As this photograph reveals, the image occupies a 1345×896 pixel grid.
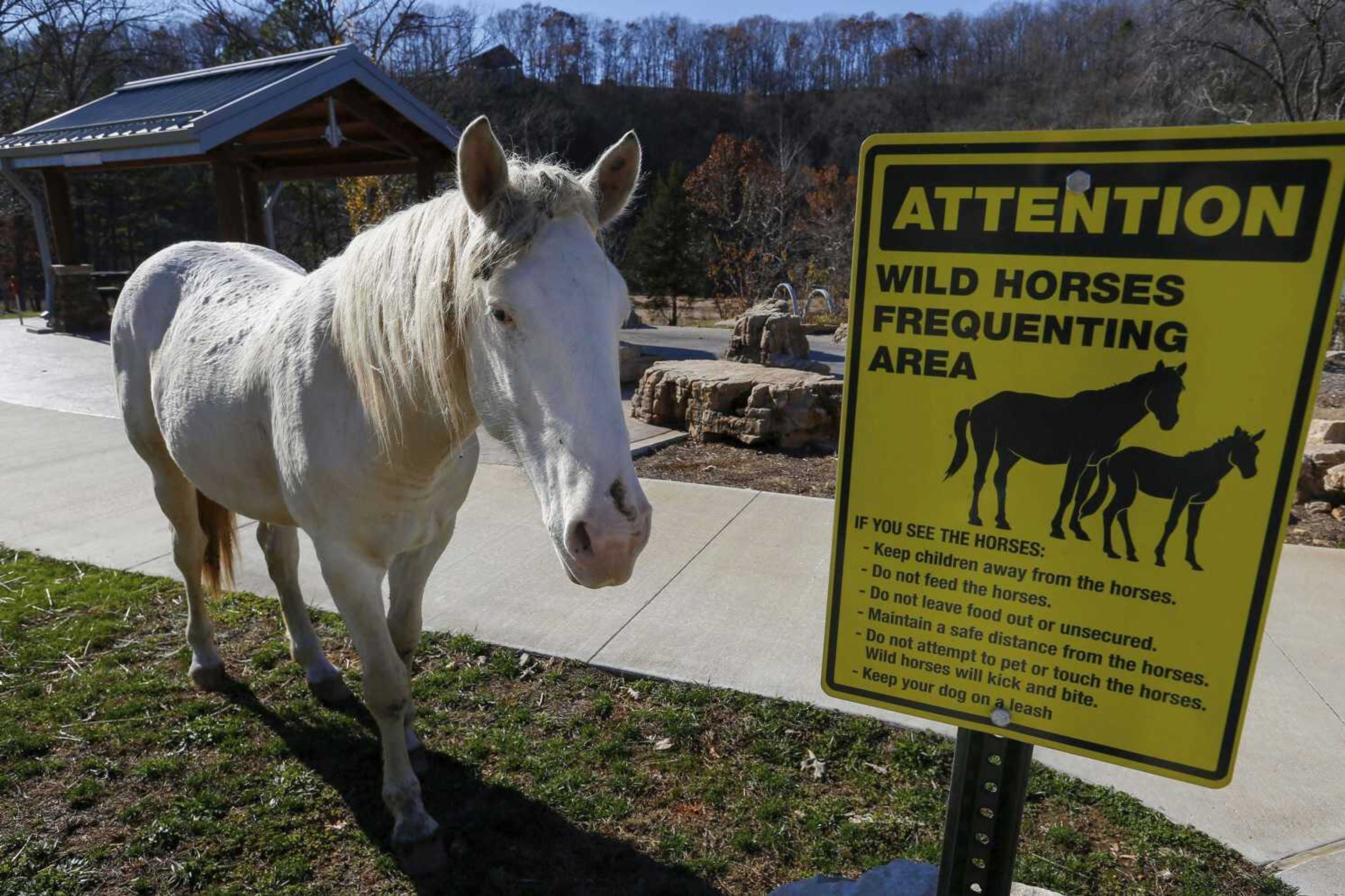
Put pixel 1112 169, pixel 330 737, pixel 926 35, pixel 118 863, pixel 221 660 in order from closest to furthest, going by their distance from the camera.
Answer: pixel 1112 169
pixel 118 863
pixel 330 737
pixel 221 660
pixel 926 35

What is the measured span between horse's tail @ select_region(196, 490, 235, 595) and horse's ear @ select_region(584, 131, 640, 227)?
7.96 ft

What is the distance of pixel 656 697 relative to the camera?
296cm

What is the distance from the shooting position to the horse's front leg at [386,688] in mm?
2129

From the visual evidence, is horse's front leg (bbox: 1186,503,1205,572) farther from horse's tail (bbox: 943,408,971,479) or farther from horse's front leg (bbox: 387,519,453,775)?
horse's front leg (bbox: 387,519,453,775)

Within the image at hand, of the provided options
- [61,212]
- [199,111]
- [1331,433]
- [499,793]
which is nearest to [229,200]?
[199,111]

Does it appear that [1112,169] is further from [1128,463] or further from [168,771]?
[168,771]

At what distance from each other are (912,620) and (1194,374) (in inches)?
19.9

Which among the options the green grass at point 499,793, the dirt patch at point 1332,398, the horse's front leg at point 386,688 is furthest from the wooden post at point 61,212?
the dirt patch at point 1332,398

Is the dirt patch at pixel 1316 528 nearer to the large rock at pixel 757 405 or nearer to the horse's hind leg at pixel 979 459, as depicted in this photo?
the large rock at pixel 757 405

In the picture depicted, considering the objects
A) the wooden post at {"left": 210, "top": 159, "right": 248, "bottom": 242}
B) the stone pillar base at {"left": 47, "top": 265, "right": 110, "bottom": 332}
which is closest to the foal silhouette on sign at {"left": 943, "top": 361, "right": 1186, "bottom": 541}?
the wooden post at {"left": 210, "top": 159, "right": 248, "bottom": 242}

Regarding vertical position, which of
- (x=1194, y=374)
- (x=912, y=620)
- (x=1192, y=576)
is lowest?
(x=912, y=620)

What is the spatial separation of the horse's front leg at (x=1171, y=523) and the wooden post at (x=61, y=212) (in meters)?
15.4

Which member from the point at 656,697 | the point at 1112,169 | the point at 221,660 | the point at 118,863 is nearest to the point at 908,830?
the point at 656,697

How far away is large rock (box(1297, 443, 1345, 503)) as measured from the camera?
4.86 m
